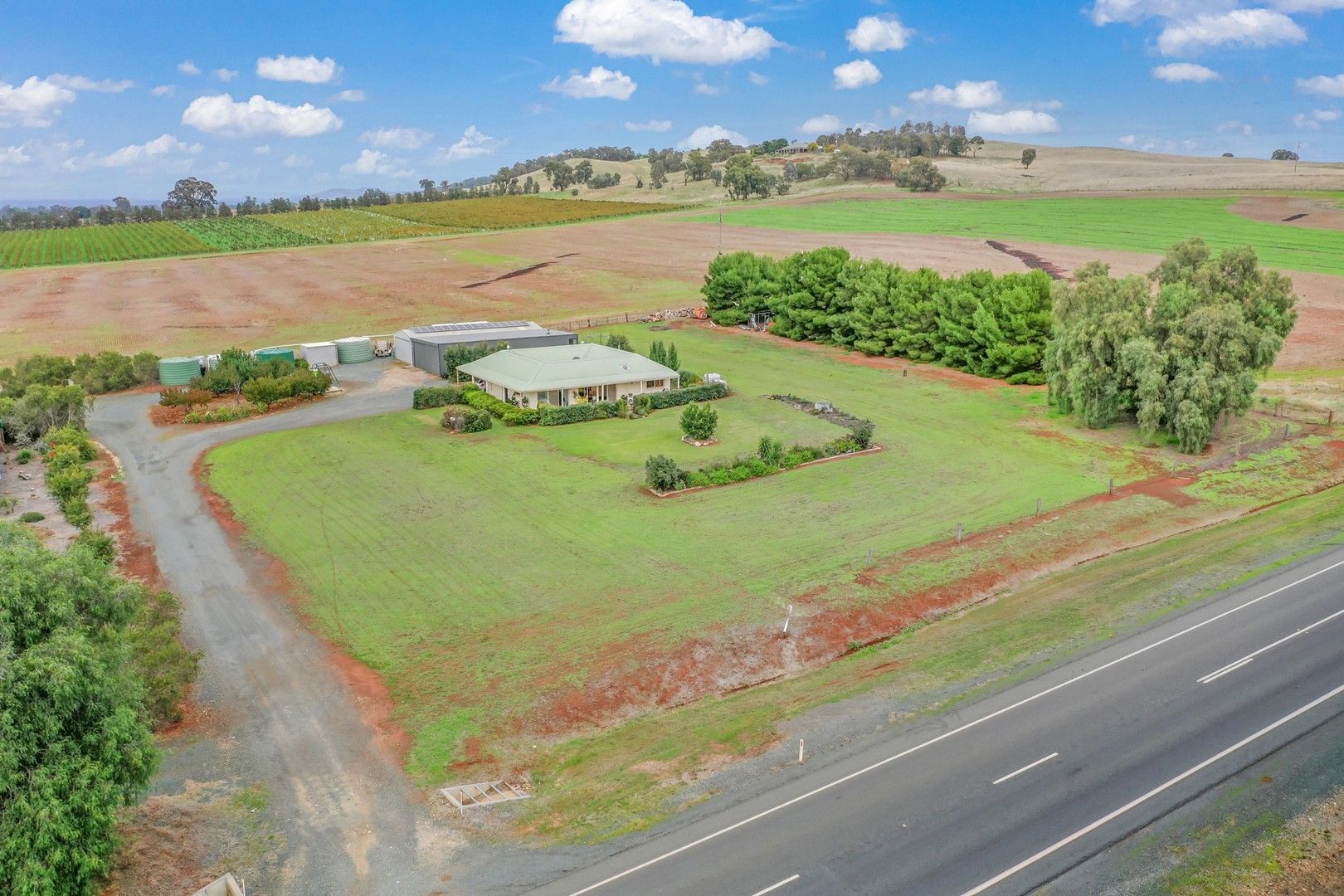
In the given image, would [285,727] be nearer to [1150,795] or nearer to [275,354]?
[1150,795]

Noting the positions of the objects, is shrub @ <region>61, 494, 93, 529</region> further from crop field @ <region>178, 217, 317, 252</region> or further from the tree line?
crop field @ <region>178, 217, 317, 252</region>

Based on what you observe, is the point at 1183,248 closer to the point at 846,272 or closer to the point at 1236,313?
the point at 1236,313

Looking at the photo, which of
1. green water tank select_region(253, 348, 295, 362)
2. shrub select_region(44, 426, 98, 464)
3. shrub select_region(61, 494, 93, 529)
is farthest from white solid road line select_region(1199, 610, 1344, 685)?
green water tank select_region(253, 348, 295, 362)

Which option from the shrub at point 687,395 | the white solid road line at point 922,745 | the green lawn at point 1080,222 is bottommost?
the white solid road line at point 922,745

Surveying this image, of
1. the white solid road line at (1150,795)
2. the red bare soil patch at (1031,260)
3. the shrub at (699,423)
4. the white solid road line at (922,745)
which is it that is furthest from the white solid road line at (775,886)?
the red bare soil patch at (1031,260)

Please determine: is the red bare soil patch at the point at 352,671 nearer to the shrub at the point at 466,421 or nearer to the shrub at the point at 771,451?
the shrub at the point at 466,421

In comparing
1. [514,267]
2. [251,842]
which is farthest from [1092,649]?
[514,267]

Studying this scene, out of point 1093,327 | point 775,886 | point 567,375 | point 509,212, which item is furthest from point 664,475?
point 509,212
